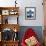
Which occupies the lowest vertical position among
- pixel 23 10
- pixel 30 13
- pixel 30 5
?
pixel 30 13

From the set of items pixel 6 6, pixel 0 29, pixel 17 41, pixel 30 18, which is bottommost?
pixel 17 41

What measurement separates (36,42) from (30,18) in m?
1.08

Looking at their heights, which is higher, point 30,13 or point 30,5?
point 30,5

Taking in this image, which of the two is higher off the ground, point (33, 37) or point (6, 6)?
point (6, 6)

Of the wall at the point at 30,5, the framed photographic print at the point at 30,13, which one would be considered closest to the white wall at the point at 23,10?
the wall at the point at 30,5

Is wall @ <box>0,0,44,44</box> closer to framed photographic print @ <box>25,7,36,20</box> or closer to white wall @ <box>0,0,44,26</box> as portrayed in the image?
white wall @ <box>0,0,44,26</box>

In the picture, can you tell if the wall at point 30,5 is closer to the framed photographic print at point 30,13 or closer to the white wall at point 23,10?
the white wall at point 23,10

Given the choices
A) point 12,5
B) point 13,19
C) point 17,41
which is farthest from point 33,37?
point 12,5

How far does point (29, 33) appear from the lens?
238 inches

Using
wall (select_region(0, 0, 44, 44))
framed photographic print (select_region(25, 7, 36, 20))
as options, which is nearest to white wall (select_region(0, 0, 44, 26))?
wall (select_region(0, 0, 44, 44))

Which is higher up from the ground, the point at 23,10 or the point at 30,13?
the point at 23,10

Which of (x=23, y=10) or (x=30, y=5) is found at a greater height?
(x=30, y=5)

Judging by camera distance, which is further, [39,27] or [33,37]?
[39,27]

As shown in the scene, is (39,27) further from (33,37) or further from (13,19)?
(13,19)
